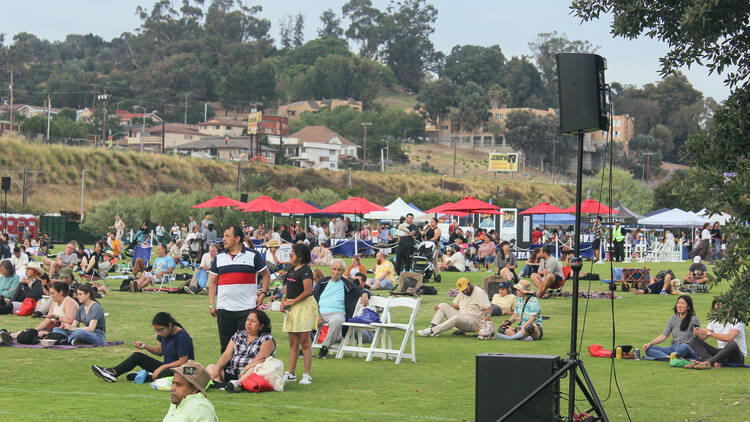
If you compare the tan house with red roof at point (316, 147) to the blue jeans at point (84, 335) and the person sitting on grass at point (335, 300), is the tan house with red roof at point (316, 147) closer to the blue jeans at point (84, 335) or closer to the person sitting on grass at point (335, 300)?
the blue jeans at point (84, 335)

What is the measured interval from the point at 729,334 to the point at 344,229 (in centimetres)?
2854

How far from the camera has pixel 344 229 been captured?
38.9 meters

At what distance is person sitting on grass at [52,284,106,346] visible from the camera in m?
12.0

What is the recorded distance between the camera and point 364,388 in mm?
9352

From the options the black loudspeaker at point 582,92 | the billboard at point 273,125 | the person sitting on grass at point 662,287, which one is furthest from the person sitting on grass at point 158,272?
the billboard at point 273,125

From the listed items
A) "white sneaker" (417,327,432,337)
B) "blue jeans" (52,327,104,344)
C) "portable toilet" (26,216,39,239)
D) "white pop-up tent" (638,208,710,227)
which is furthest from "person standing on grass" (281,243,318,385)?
"portable toilet" (26,216,39,239)

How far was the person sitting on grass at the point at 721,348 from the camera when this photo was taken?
1098cm

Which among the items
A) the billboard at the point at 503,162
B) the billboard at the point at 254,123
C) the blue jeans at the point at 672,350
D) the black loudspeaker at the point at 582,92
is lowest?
the blue jeans at the point at 672,350

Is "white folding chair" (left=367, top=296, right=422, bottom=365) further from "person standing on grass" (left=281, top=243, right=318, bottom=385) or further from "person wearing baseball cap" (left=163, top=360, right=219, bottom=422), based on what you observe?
"person wearing baseball cap" (left=163, top=360, right=219, bottom=422)

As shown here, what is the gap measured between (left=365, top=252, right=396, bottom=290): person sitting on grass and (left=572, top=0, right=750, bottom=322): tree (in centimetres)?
1486

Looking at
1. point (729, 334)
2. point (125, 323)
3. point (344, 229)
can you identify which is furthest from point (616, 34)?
point (344, 229)

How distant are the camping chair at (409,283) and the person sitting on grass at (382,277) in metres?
1.51

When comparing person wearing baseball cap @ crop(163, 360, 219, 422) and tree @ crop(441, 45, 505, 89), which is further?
tree @ crop(441, 45, 505, 89)

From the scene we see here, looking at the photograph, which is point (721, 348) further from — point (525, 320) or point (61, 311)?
point (61, 311)
